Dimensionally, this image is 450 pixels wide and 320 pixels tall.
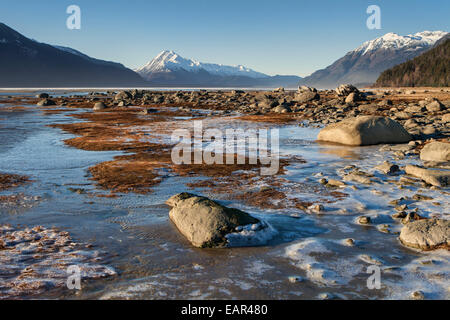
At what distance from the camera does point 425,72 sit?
317 feet

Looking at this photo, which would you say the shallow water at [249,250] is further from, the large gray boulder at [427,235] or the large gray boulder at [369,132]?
the large gray boulder at [369,132]

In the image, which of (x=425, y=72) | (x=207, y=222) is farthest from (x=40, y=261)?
(x=425, y=72)

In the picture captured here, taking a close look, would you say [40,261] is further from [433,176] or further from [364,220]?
[433,176]

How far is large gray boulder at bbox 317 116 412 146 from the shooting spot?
16.4 meters

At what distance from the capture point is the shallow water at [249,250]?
5.06 meters

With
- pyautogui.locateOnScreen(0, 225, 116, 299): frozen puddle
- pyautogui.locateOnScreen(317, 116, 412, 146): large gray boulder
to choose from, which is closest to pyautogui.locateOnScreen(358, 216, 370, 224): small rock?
pyautogui.locateOnScreen(0, 225, 116, 299): frozen puddle

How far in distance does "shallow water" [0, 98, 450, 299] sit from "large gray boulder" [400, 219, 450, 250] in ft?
0.62

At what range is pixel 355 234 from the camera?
6895 millimetres

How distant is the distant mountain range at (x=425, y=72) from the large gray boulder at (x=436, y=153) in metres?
81.7

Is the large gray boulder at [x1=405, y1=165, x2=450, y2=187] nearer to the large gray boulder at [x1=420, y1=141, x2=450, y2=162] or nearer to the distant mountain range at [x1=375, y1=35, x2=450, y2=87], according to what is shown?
the large gray boulder at [x1=420, y1=141, x2=450, y2=162]

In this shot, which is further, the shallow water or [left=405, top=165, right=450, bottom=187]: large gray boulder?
[left=405, top=165, right=450, bottom=187]: large gray boulder

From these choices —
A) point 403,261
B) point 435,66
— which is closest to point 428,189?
point 403,261

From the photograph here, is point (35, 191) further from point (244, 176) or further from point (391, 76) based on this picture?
point (391, 76)

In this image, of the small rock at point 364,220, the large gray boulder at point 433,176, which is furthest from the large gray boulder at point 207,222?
the large gray boulder at point 433,176
